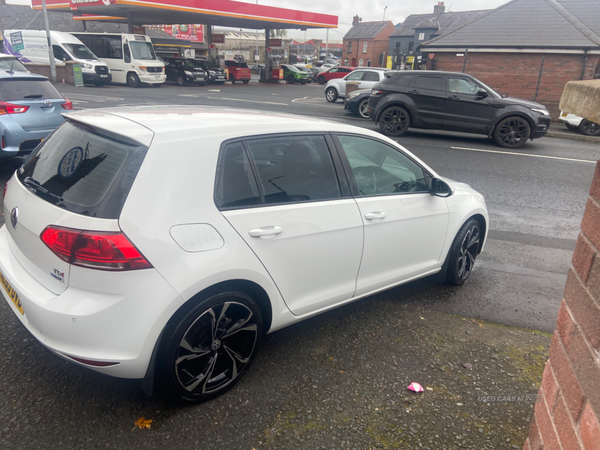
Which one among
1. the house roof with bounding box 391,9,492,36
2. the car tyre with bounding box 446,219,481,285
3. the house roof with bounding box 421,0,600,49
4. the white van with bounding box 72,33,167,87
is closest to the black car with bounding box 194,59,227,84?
the white van with bounding box 72,33,167,87

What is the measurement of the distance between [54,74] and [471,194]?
25.4m

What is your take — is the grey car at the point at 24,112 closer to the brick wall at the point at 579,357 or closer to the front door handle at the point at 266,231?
the front door handle at the point at 266,231

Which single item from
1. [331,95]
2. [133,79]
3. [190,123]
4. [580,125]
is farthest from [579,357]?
[133,79]

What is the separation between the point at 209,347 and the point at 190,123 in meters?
1.28

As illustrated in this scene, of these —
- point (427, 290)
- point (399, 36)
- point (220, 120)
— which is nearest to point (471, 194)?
point (427, 290)

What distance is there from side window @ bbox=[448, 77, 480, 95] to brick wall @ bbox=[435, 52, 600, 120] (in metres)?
8.63

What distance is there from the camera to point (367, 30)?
71.6m

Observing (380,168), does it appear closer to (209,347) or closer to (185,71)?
(209,347)

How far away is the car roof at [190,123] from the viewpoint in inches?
98.4

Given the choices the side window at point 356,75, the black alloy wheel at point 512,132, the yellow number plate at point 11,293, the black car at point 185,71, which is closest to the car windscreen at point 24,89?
the yellow number plate at point 11,293

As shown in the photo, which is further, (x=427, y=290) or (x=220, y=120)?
(x=427, y=290)

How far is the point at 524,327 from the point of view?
3711mm

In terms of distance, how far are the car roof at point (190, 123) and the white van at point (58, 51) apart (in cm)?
2403

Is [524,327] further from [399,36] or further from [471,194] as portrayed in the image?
[399,36]
